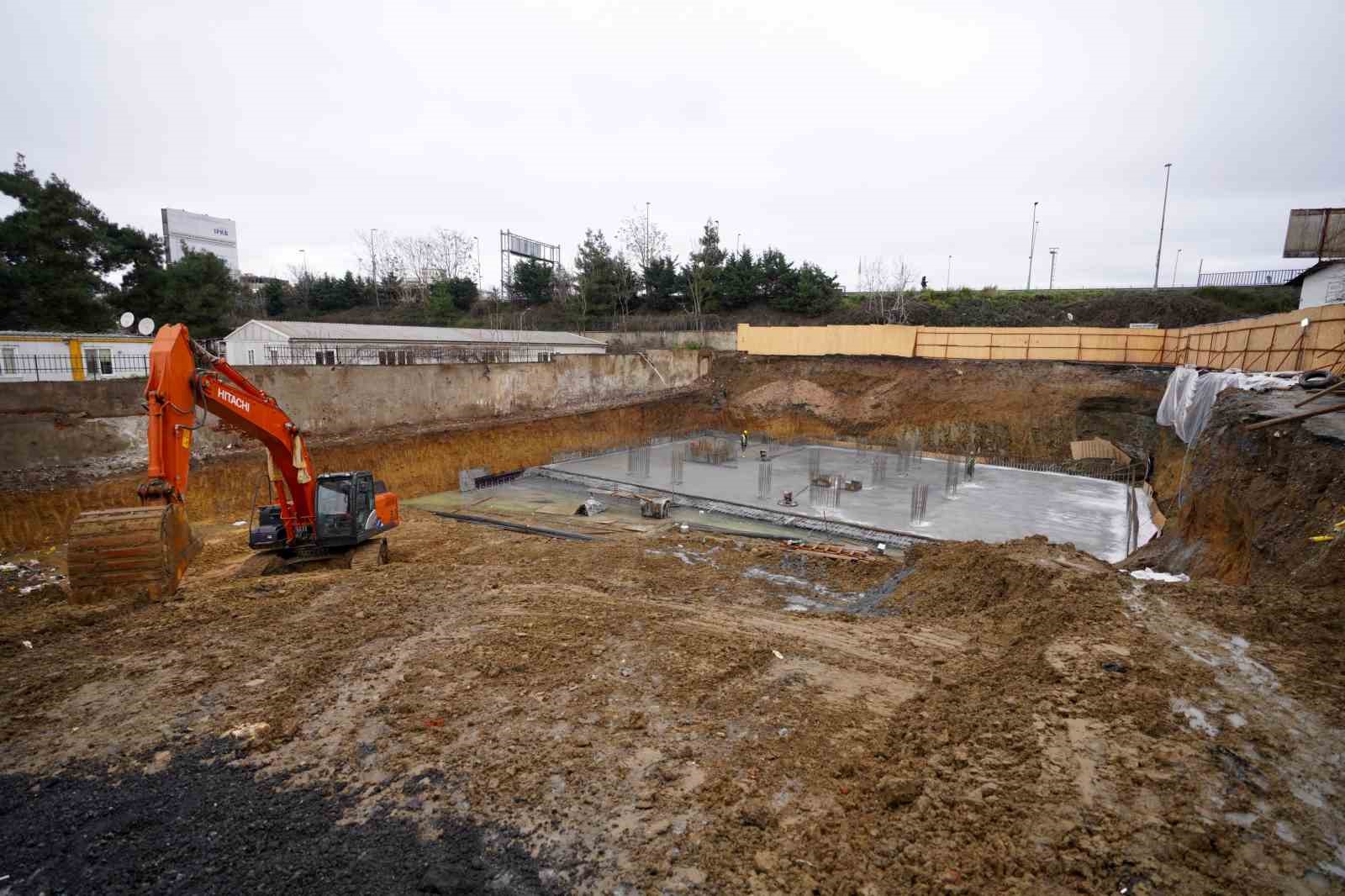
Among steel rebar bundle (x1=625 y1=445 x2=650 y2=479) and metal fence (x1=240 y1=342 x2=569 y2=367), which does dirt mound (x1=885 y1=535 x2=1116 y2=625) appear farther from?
metal fence (x1=240 y1=342 x2=569 y2=367)

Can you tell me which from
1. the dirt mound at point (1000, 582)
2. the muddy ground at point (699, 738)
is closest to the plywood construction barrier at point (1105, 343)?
the dirt mound at point (1000, 582)

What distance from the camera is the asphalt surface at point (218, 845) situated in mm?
3549

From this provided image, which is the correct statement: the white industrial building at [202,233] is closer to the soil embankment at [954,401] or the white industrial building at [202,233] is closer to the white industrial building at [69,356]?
the white industrial building at [69,356]

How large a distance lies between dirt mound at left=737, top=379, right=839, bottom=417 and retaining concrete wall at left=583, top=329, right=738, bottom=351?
4.05 m

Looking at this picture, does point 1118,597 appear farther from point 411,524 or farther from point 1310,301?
point 1310,301

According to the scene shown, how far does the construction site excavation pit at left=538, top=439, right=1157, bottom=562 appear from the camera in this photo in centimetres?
1356

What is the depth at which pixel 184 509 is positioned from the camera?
8180 mm

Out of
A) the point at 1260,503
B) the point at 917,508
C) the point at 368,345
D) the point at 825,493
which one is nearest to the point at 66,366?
the point at 368,345

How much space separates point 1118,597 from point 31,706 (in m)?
10.5

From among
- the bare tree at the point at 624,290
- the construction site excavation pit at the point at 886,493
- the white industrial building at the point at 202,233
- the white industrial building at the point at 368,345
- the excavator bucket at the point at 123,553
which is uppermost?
the white industrial building at the point at 202,233

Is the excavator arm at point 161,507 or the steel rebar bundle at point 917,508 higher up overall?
the excavator arm at point 161,507

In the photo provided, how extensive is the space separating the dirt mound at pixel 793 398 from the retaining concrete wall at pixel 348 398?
3546 millimetres

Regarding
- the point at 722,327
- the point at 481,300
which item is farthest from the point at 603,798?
the point at 481,300

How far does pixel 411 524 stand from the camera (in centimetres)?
1450
